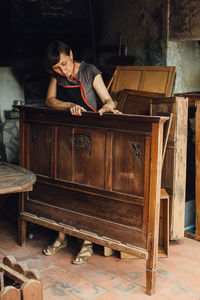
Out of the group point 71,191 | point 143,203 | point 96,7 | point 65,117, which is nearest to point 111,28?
point 96,7

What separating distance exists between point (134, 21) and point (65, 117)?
2.55 m

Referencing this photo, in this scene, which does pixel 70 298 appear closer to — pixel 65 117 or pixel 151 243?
pixel 151 243

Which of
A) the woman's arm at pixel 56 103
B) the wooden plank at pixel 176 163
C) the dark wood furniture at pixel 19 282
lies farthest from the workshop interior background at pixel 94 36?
the dark wood furniture at pixel 19 282

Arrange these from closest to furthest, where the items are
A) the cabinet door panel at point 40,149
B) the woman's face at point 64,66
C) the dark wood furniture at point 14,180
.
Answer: the dark wood furniture at point 14,180
the woman's face at point 64,66
the cabinet door panel at point 40,149

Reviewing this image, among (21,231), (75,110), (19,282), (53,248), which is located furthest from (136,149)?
(21,231)

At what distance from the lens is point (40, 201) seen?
3908mm

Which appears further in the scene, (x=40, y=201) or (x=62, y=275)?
(x=40, y=201)

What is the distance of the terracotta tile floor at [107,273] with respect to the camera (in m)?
3.16

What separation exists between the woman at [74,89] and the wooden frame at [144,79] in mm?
1305

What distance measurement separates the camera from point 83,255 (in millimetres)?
3760

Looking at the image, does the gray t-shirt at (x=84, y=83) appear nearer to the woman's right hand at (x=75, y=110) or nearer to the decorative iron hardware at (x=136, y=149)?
the woman's right hand at (x=75, y=110)

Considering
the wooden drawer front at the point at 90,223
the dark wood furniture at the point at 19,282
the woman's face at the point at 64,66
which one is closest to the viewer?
the dark wood furniture at the point at 19,282

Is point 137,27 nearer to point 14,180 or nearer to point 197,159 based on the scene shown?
point 197,159

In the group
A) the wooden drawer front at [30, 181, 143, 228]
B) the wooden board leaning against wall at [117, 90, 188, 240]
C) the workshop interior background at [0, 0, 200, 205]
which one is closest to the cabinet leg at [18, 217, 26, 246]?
the wooden drawer front at [30, 181, 143, 228]
